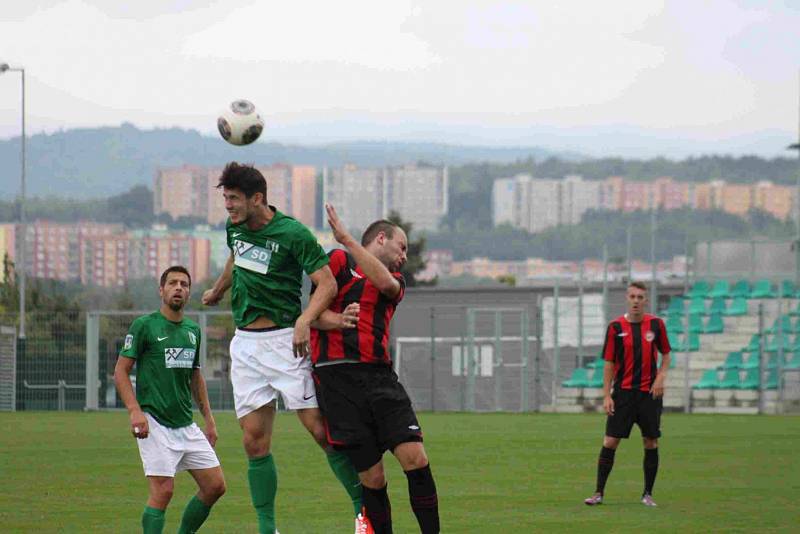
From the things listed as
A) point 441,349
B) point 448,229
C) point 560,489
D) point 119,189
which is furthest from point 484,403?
point 448,229

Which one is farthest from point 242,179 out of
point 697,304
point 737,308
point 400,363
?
point 400,363

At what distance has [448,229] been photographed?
144125 millimetres

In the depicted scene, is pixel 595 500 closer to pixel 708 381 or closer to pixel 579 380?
pixel 708 381

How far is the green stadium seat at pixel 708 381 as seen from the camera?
3331 centimetres

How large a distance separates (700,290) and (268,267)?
33.3 meters

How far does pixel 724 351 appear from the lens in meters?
37.0

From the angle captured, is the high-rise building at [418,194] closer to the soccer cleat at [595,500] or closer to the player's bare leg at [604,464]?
the player's bare leg at [604,464]

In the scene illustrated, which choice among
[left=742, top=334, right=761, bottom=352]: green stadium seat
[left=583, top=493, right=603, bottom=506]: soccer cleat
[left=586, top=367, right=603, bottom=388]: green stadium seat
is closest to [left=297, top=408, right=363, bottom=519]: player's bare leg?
[left=583, top=493, right=603, bottom=506]: soccer cleat

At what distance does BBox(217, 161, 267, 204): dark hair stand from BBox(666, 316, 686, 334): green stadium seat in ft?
97.1

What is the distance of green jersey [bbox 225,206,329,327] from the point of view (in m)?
9.16

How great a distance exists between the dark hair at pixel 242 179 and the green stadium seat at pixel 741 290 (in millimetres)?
32174

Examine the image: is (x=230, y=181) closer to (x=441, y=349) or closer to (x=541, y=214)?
(x=441, y=349)

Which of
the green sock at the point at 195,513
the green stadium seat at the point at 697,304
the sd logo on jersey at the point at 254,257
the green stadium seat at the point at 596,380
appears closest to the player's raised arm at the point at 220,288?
the sd logo on jersey at the point at 254,257

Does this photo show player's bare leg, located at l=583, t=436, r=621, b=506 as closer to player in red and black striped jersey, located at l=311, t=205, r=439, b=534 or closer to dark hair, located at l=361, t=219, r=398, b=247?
player in red and black striped jersey, located at l=311, t=205, r=439, b=534
